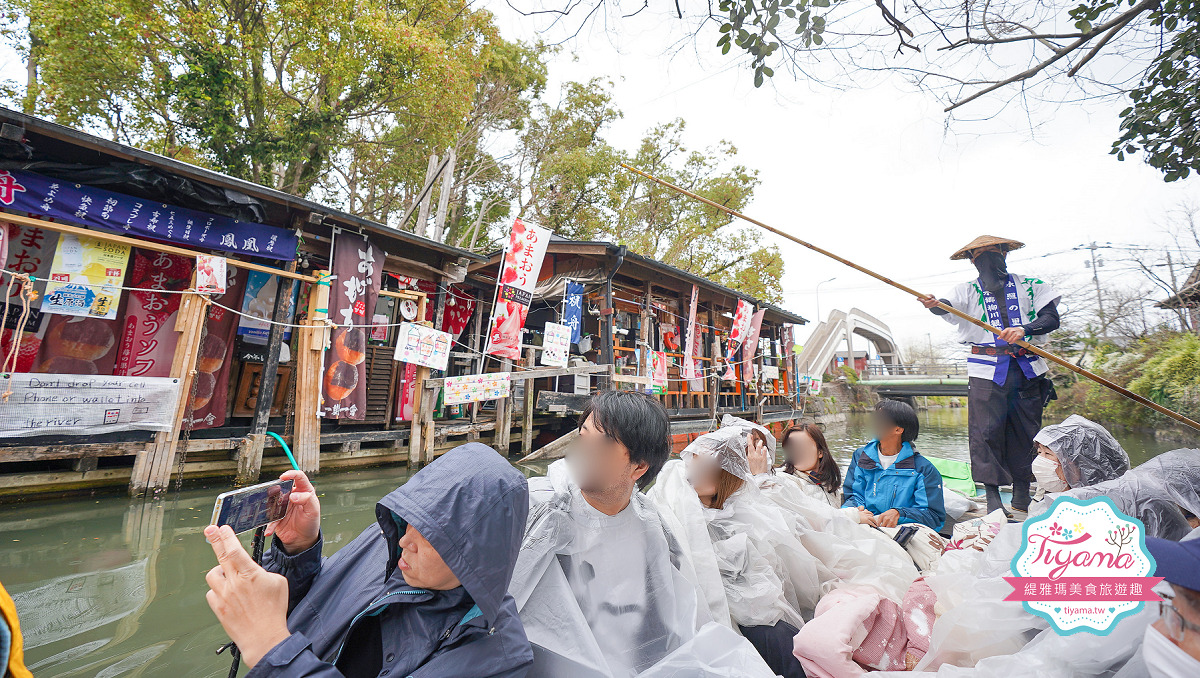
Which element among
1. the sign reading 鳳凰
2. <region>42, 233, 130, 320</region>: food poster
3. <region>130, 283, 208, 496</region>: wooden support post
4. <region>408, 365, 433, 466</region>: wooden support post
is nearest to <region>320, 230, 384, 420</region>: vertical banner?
<region>408, 365, 433, 466</region>: wooden support post

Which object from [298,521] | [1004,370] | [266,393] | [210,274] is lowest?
[298,521]

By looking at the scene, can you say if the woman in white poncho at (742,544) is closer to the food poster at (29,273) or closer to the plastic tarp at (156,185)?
the plastic tarp at (156,185)

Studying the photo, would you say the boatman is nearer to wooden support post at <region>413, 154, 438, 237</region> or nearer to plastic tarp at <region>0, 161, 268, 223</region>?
plastic tarp at <region>0, 161, 268, 223</region>

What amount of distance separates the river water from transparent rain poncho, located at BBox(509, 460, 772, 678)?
229 centimetres

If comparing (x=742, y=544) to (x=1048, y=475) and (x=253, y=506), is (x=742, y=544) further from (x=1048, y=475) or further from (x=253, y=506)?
(x=253, y=506)

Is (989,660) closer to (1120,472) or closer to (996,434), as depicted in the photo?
(1120,472)

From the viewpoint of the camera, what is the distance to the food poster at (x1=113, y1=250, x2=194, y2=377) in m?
6.39

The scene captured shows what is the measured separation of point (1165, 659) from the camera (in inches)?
37.9

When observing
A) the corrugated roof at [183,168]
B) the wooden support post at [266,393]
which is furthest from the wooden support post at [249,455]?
the corrugated roof at [183,168]


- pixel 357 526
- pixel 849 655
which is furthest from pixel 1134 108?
pixel 357 526

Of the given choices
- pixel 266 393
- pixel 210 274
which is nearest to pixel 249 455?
pixel 266 393

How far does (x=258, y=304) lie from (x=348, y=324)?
1708mm

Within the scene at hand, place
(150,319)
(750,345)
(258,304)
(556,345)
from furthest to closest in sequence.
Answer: (750,345) < (556,345) < (258,304) < (150,319)

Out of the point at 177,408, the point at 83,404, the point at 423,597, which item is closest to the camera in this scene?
the point at 423,597
